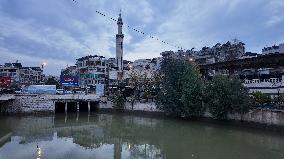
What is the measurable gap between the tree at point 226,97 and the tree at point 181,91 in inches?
115

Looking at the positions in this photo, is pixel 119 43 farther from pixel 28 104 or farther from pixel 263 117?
pixel 263 117

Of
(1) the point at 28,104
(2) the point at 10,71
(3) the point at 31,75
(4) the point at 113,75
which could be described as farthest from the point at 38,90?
(3) the point at 31,75

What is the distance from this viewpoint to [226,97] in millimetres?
39250

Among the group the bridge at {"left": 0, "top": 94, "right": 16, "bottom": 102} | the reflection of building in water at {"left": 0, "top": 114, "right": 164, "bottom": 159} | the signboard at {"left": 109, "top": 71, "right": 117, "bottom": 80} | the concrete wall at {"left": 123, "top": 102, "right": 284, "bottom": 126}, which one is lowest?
the reflection of building in water at {"left": 0, "top": 114, "right": 164, "bottom": 159}

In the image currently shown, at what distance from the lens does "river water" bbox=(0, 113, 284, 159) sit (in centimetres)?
2614

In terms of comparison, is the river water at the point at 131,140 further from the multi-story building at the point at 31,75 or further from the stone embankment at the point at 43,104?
the multi-story building at the point at 31,75

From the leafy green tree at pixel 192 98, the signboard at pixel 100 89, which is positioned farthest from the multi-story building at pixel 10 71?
the leafy green tree at pixel 192 98

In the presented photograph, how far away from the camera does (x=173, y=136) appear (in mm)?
35406

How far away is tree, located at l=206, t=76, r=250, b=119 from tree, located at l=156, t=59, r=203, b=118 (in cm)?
293

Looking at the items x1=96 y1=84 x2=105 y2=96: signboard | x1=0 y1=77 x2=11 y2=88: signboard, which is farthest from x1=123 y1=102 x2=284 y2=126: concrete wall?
x1=0 y1=77 x2=11 y2=88: signboard

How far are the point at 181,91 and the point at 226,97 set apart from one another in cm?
789

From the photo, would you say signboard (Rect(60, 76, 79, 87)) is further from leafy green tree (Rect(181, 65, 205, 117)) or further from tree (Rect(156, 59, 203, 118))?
leafy green tree (Rect(181, 65, 205, 117))

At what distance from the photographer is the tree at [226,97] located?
127ft

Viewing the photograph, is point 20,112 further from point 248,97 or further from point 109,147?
point 248,97
